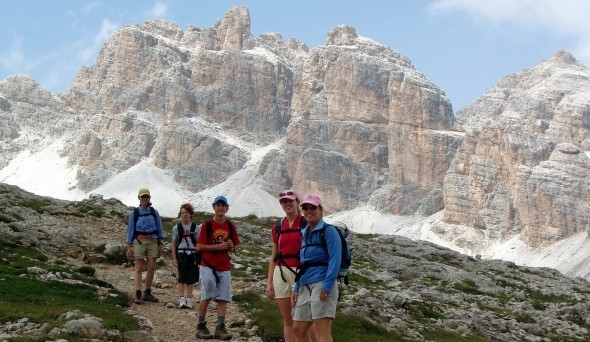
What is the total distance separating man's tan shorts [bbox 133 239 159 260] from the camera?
78.1 feet

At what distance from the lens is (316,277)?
14.6 meters

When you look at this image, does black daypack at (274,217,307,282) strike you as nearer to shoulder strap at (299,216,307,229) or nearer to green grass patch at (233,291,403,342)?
shoulder strap at (299,216,307,229)

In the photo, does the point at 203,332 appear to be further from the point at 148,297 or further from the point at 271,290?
the point at 148,297

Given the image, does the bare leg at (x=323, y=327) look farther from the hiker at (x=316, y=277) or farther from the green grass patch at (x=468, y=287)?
the green grass patch at (x=468, y=287)

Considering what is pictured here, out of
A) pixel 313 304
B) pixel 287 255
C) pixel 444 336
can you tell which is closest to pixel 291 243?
pixel 287 255

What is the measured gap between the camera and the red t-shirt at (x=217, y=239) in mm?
18750

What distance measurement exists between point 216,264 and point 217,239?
0.73 metres

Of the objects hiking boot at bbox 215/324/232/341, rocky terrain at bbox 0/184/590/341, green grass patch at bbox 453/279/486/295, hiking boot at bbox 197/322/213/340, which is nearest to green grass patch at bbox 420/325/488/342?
rocky terrain at bbox 0/184/590/341

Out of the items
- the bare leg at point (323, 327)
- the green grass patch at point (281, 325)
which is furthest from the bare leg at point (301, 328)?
the green grass patch at point (281, 325)

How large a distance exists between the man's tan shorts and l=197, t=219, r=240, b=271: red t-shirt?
17.9ft

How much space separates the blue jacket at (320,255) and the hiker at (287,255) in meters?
0.85

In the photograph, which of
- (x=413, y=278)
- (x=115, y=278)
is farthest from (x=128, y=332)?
(x=413, y=278)

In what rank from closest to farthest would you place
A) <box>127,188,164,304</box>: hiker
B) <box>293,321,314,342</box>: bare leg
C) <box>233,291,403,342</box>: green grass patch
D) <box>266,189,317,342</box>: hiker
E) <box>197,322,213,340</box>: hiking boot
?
<box>293,321,314,342</box>: bare leg → <box>266,189,317,342</box>: hiker → <box>197,322,213,340</box>: hiking boot → <box>233,291,403,342</box>: green grass patch → <box>127,188,164,304</box>: hiker

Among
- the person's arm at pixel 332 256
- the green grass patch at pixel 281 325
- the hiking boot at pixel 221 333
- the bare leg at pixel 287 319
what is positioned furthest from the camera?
the green grass patch at pixel 281 325
